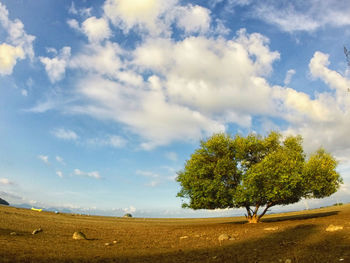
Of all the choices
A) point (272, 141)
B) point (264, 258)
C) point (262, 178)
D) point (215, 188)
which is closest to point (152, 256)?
point (264, 258)

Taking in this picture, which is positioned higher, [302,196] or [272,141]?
[272,141]

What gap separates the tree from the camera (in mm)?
35344

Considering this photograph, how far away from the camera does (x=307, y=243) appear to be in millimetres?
17906

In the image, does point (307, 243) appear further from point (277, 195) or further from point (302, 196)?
point (302, 196)

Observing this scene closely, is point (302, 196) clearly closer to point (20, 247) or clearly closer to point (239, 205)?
point (239, 205)

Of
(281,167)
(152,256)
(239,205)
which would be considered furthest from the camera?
(239,205)

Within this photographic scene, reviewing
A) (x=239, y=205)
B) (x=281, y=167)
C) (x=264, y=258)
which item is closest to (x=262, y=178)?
(x=281, y=167)

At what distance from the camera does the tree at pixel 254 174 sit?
116 feet

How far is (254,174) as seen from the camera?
114ft

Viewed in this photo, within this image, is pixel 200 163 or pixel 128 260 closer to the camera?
pixel 128 260

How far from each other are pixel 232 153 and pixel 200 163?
18.3 feet

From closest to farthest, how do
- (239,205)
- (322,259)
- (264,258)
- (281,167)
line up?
1. (322,259)
2. (264,258)
3. (281,167)
4. (239,205)

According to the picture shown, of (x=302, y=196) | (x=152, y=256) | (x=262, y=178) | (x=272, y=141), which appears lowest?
(x=152, y=256)

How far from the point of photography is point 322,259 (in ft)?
42.5
